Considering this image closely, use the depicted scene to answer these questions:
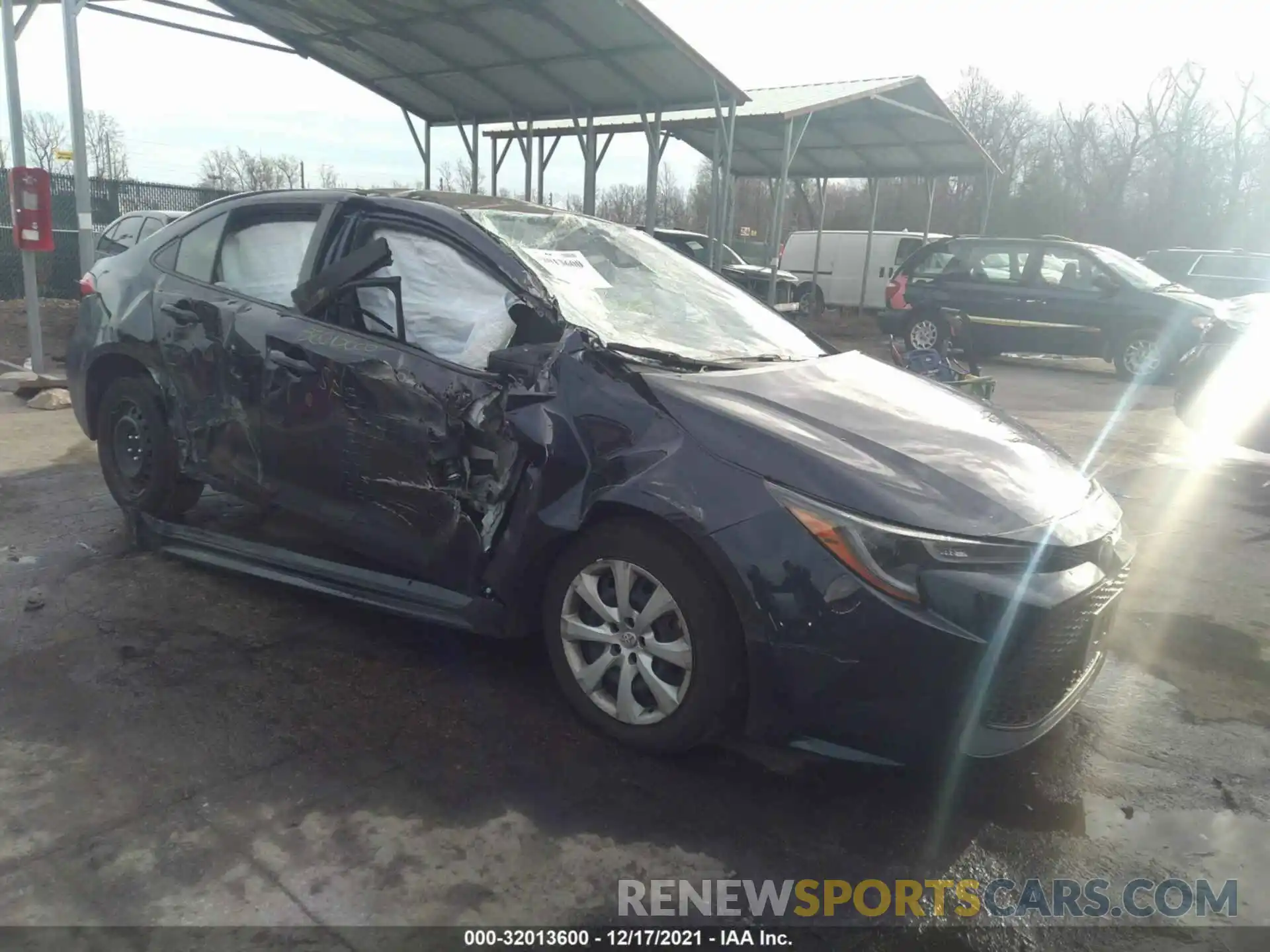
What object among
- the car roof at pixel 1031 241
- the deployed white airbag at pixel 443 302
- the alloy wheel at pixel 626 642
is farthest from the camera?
the car roof at pixel 1031 241

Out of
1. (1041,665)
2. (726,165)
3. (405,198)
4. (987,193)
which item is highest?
(987,193)

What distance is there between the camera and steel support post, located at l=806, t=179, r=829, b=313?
822 inches

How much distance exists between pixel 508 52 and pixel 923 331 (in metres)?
7.15

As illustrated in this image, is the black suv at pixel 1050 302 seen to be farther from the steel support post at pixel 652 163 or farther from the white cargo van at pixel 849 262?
the white cargo van at pixel 849 262

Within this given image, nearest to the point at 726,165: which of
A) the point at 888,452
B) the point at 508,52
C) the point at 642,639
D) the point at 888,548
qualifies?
the point at 508,52

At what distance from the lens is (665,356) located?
10.2ft

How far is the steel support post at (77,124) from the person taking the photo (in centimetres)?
852

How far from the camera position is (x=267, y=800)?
251 centimetres

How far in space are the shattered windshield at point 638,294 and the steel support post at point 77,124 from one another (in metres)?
6.69

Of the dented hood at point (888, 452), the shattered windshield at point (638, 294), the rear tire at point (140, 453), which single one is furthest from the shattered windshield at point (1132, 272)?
the rear tire at point (140, 453)

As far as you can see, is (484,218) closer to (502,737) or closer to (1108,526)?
(502,737)

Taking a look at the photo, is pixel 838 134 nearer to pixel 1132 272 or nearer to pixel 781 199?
pixel 781 199

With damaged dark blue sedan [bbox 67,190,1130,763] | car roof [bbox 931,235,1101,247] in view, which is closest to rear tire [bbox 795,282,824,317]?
car roof [bbox 931,235,1101,247]

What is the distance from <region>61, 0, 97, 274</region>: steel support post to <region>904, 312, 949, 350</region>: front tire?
34.5ft
